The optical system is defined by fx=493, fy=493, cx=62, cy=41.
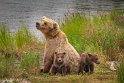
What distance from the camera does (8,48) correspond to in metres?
13.4

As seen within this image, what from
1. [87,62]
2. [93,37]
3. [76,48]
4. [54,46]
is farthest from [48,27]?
[93,37]

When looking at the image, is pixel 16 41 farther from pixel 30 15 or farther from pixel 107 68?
pixel 30 15

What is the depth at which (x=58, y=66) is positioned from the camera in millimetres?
9617

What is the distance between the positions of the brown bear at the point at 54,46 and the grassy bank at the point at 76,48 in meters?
0.32

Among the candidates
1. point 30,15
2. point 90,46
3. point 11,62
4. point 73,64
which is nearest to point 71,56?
point 73,64

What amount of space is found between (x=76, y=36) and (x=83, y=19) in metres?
2.83

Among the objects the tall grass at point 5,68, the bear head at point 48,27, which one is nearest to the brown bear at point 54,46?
the bear head at point 48,27

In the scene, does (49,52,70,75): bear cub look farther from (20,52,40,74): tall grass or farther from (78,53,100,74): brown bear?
(20,52,40,74): tall grass

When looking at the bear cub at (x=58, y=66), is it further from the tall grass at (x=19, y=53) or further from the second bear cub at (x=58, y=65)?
the tall grass at (x=19, y=53)

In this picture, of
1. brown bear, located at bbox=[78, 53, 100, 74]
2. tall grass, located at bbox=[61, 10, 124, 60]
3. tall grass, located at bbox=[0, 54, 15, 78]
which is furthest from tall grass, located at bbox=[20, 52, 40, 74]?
tall grass, located at bbox=[61, 10, 124, 60]

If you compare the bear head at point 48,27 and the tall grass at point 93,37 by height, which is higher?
the bear head at point 48,27

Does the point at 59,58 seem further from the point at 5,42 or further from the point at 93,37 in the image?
the point at 93,37

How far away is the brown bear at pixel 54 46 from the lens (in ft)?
32.1

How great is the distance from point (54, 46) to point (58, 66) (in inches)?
21.4
